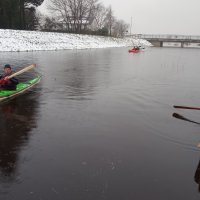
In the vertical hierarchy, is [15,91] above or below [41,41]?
below

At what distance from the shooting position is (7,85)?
10914 mm

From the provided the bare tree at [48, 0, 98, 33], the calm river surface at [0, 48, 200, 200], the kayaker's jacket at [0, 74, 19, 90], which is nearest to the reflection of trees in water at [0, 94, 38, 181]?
the calm river surface at [0, 48, 200, 200]

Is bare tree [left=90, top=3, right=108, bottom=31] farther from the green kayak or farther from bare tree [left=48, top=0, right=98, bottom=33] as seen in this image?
the green kayak

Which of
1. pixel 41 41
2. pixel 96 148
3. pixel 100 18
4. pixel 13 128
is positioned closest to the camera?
pixel 96 148

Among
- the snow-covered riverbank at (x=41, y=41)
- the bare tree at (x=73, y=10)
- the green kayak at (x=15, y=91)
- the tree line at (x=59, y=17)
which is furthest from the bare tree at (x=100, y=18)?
the green kayak at (x=15, y=91)

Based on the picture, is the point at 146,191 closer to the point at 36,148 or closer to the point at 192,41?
the point at 36,148

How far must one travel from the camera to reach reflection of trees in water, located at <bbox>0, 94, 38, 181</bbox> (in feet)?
18.6

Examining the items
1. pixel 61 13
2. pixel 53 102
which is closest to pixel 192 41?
pixel 61 13

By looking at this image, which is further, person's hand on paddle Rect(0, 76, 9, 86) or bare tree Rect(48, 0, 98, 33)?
bare tree Rect(48, 0, 98, 33)

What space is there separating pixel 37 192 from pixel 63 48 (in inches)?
1803

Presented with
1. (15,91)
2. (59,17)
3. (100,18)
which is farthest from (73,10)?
(15,91)

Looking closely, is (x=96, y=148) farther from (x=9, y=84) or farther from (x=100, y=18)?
(x=100, y=18)

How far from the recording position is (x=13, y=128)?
25.3 ft

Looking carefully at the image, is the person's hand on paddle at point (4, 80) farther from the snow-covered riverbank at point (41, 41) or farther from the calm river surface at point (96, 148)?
the snow-covered riverbank at point (41, 41)
